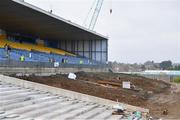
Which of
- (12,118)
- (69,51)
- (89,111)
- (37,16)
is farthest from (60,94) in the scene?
(69,51)

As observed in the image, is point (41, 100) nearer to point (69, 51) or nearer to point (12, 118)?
point (12, 118)

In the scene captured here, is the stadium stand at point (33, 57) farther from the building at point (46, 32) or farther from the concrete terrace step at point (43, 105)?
the concrete terrace step at point (43, 105)

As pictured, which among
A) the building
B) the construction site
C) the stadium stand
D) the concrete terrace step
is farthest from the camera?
the building

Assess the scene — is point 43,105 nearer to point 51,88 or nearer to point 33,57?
point 51,88

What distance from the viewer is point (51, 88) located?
1956cm

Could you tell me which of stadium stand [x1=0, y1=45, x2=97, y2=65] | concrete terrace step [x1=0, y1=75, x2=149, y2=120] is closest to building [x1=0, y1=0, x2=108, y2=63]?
stadium stand [x1=0, y1=45, x2=97, y2=65]

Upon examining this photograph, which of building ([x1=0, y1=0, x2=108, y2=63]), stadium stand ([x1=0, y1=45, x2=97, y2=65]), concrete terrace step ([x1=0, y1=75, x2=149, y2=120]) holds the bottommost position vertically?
concrete terrace step ([x1=0, y1=75, x2=149, y2=120])

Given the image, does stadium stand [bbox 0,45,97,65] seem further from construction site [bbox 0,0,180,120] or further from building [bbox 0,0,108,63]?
building [bbox 0,0,108,63]

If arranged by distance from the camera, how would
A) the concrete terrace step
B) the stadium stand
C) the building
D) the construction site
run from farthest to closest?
the building → the stadium stand → the construction site → the concrete terrace step

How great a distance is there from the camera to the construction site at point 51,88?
15484mm

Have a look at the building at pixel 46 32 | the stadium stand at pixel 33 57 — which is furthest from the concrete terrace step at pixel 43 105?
the building at pixel 46 32

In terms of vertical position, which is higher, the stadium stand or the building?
the building

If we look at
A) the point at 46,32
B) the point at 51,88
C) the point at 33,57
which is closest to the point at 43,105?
the point at 51,88

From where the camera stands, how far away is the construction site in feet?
50.8
